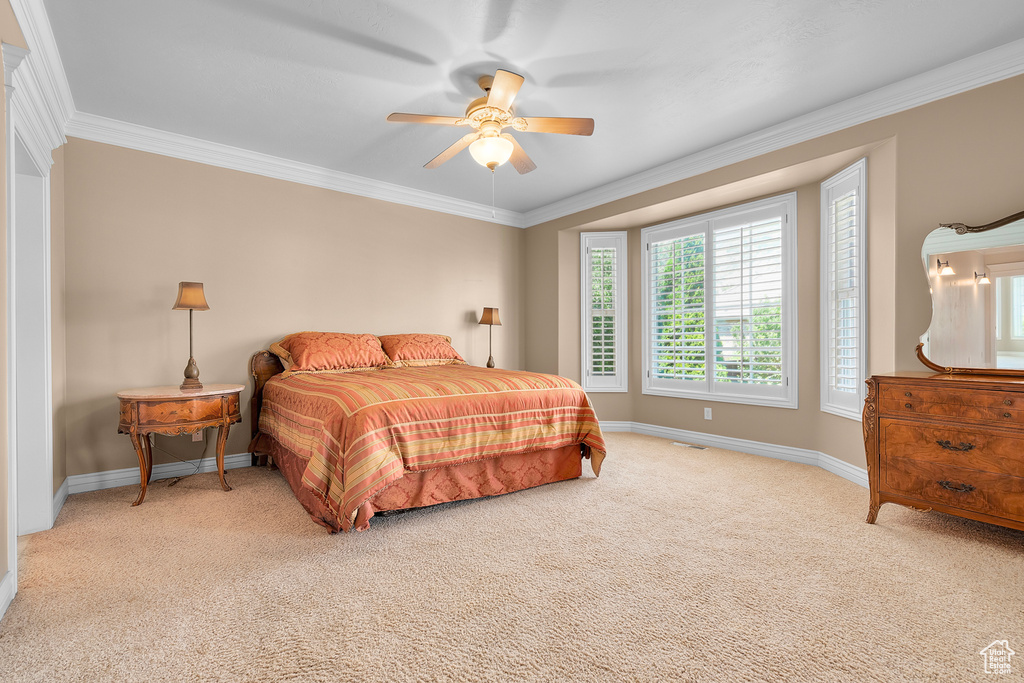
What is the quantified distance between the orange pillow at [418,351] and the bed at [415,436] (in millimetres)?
598

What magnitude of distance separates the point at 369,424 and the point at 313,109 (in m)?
2.20

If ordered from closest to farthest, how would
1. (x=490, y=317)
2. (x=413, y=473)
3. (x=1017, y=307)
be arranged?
(x=1017, y=307), (x=413, y=473), (x=490, y=317)

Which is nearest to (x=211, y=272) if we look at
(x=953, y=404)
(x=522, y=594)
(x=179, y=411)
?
(x=179, y=411)

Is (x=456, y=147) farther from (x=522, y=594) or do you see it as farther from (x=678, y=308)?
(x=678, y=308)

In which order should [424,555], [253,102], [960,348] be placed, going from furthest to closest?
[253,102], [960,348], [424,555]

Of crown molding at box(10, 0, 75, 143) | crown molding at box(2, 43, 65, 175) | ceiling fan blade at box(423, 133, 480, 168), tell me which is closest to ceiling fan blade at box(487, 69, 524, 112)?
ceiling fan blade at box(423, 133, 480, 168)

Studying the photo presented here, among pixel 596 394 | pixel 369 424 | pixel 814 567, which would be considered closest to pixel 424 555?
pixel 369 424

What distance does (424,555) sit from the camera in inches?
88.7

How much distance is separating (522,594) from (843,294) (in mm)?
3243

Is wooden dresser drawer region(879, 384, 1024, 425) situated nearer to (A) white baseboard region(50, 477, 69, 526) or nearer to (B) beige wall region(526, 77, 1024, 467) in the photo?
(B) beige wall region(526, 77, 1024, 467)

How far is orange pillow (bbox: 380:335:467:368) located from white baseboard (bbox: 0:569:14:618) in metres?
2.70

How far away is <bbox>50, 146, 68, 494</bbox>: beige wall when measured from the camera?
297cm

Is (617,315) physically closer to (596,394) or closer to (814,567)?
(596,394)

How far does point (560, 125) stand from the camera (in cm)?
280
